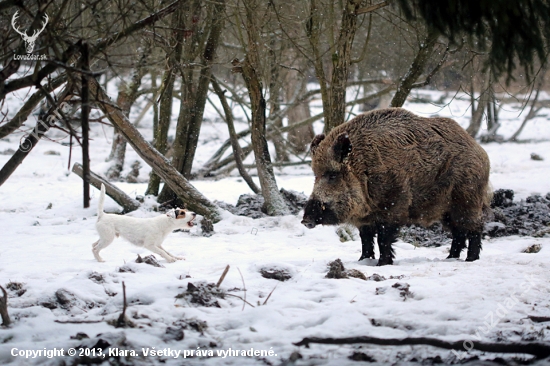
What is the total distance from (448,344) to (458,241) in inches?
145

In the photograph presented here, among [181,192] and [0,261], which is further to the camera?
[181,192]

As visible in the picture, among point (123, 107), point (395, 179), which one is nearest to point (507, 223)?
point (395, 179)

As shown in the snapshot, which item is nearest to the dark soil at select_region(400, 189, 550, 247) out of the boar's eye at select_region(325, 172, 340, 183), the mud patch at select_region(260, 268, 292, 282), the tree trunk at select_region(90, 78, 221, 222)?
the boar's eye at select_region(325, 172, 340, 183)

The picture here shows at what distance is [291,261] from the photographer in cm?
628

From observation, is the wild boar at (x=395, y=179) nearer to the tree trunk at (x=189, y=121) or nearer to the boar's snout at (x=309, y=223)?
the boar's snout at (x=309, y=223)

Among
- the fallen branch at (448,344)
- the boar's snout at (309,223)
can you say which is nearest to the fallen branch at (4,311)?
the fallen branch at (448,344)

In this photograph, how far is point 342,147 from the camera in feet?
22.5

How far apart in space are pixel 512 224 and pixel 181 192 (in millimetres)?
5202

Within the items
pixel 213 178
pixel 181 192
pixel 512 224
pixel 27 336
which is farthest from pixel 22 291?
pixel 213 178

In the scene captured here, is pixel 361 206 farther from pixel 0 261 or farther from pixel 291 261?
pixel 0 261

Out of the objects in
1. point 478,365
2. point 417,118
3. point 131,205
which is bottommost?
point 478,365

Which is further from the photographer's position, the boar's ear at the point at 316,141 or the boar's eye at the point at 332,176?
the boar's ear at the point at 316,141

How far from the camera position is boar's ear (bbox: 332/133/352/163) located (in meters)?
6.82

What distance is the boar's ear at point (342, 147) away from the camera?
6.82 m
